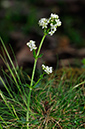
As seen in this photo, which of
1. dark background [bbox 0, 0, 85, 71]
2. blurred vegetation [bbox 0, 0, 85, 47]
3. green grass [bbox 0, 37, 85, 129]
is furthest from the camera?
blurred vegetation [bbox 0, 0, 85, 47]

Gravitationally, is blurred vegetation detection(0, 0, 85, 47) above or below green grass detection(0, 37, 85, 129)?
above

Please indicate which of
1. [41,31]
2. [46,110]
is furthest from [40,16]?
[46,110]

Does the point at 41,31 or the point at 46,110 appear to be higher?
the point at 41,31

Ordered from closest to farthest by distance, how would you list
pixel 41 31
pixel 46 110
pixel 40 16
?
pixel 46 110, pixel 41 31, pixel 40 16

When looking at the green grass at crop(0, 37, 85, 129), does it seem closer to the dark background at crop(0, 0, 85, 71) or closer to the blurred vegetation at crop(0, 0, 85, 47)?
the dark background at crop(0, 0, 85, 71)

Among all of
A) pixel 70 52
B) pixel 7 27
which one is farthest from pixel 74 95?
pixel 7 27

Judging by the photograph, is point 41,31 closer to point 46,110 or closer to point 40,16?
point 40,16

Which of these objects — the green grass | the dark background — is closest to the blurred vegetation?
the dark background

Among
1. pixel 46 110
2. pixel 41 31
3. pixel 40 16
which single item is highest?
pixel 40 16

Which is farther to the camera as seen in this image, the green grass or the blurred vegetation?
the blurred vegetation
